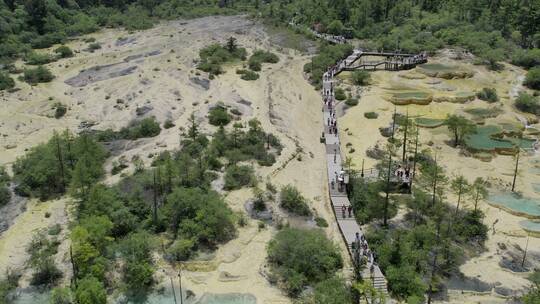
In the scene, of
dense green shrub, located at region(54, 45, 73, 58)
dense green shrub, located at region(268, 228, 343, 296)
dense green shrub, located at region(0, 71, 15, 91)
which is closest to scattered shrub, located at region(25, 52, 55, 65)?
dense green shrub, located at region(54, 45, 73, 58)

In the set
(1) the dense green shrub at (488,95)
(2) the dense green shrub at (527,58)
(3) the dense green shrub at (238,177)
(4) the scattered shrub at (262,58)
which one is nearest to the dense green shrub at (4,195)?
(3) the dense green shrub at (238,177)

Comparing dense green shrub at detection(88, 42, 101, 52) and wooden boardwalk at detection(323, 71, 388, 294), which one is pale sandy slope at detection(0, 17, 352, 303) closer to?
wooden boardwalk at detection(323, 71, 388, 294)

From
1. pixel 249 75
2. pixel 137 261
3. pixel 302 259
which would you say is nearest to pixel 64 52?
pixel 249 75

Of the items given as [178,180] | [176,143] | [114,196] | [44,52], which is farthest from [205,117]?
[44,52]

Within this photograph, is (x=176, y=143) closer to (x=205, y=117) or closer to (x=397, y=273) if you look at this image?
(x=205, y=117)

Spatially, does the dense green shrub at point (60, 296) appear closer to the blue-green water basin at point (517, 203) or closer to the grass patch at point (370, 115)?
the blue-green water basin at point (517, 203)

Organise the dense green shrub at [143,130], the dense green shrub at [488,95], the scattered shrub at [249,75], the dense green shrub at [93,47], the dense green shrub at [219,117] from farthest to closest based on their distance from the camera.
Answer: the dense green shrub at [93,47], the scattered shrub at [249,75], the dense green shrub at [488,95], the dense green shrub at [219,117], the dense green shrub at [143,130]
